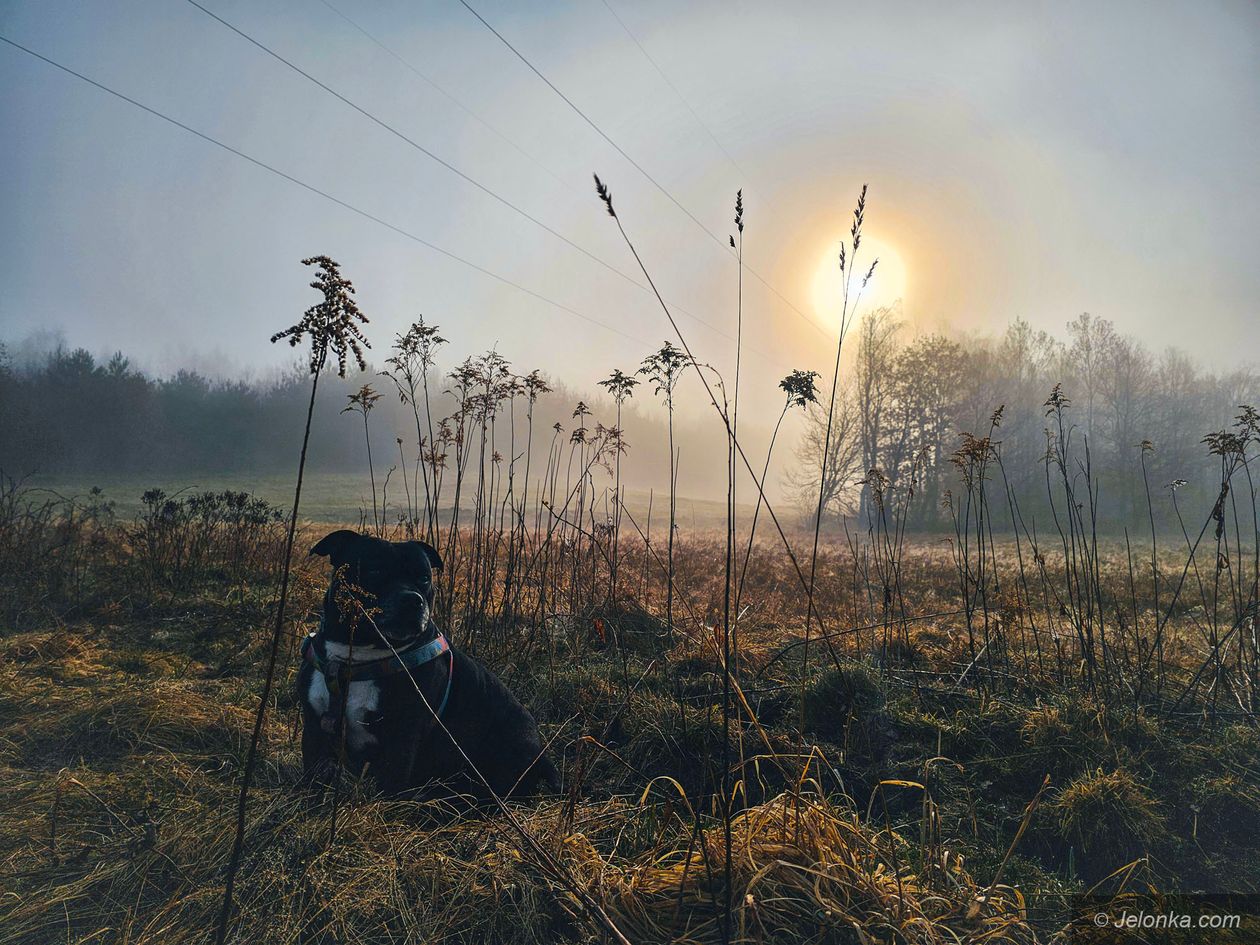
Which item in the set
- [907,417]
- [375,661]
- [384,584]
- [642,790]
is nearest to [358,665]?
[375,661]

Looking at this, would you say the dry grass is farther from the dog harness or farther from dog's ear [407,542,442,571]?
dog's ear [407,542,442,571]

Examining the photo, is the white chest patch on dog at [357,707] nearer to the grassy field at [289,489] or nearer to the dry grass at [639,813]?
the dry grass at [639,813]

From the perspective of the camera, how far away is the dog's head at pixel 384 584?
9.18 ft

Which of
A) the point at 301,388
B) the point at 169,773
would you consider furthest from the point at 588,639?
the point at 301,388

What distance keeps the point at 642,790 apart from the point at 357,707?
151 centimetres

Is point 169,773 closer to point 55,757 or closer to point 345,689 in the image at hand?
point 55,757

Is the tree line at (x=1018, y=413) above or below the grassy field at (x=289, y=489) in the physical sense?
above

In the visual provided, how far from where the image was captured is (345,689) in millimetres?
1798

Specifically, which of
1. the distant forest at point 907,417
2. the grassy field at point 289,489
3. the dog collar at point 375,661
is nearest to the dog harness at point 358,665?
the dog collar at point 375,661

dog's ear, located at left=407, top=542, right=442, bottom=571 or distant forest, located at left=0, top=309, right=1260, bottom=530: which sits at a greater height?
distant forest, located at left=0, top=309, right=1260, bottom=530

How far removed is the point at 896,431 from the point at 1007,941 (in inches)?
1278

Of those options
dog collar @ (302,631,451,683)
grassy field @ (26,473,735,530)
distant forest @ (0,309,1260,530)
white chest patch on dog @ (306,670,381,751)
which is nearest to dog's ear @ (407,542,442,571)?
dog collar @ (302,631,451,683)

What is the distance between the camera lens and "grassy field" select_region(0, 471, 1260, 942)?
1854 millimetres

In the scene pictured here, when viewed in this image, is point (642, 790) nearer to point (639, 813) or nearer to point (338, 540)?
point (639, 813)
